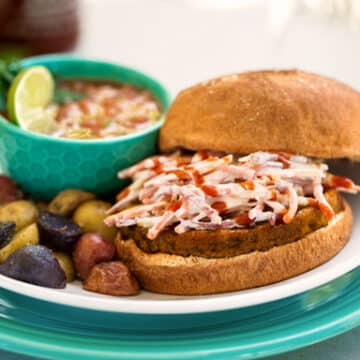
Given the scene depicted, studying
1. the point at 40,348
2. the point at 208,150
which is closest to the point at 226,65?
the point at 208,150

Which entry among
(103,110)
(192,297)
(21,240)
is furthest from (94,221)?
(103,110)

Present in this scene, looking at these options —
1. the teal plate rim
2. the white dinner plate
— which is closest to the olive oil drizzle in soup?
the white dinner plate

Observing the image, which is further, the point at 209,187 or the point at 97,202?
the point at 97,202

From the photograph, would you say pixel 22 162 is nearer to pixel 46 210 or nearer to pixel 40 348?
pixel 46 210

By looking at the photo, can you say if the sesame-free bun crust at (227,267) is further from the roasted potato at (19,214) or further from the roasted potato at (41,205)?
the roasted potato at (41,205)

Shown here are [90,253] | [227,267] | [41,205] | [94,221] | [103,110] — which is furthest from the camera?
[103,110]

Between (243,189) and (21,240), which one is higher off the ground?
(243,189)

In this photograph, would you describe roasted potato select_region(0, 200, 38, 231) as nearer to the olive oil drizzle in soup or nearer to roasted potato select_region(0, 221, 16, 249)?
roasted potato select_region(0, 221, 16, 249)

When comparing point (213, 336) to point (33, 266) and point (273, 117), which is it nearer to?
point (33, 266)
